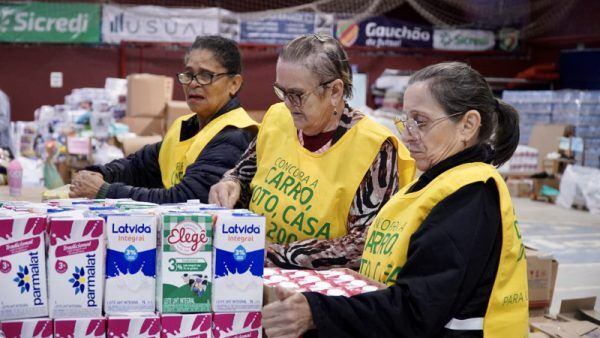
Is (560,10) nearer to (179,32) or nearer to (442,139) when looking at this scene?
(179,32)

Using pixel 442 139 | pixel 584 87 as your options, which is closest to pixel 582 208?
pixel 584 87

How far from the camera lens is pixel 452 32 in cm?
1866

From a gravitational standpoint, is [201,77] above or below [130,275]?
above

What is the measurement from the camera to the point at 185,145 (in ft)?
11.2

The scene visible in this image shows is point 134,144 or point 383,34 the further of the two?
point 383,34

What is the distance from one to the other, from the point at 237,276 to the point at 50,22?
14945mm

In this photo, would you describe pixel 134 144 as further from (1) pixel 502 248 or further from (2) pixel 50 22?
(2) pixel 50 22

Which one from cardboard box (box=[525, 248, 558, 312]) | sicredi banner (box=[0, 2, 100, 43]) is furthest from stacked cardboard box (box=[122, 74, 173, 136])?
cardboard box (box=[525, 248, 558, 312])

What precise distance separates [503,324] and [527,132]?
15.8m

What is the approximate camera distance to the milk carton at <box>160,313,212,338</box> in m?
1.85

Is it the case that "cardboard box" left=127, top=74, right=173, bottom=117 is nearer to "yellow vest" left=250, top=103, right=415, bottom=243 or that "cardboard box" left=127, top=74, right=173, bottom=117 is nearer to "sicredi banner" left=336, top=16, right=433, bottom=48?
"yellow vest" left=250, top=103, right=415, bottom=243

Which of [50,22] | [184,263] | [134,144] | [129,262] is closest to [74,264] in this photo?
[129,262]

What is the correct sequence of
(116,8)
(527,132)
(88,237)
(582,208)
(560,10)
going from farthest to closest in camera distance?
(560,10), (527,132), (116,8), (582,208), (88,237)

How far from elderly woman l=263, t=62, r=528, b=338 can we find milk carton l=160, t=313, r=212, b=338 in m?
0.14
